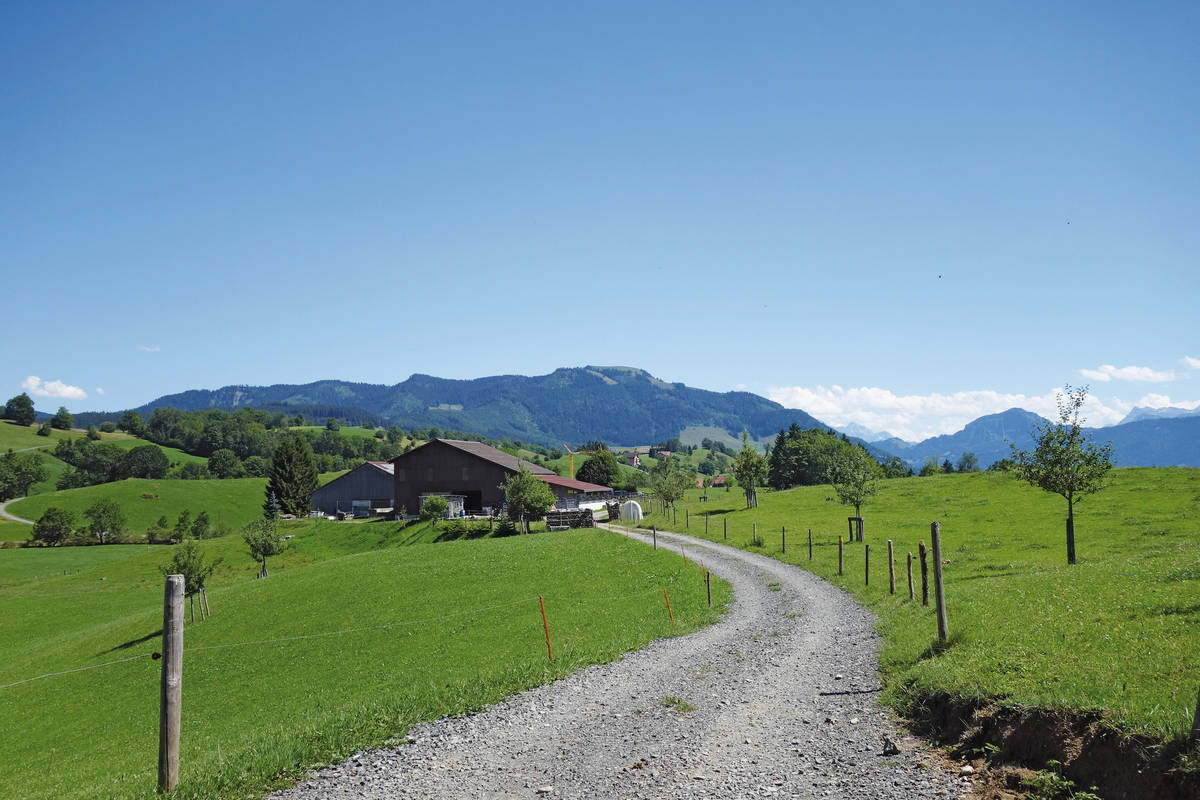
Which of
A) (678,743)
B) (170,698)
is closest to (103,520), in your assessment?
(170,698)

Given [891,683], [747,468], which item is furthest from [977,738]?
[747,468]

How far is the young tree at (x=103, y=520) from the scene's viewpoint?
11888cm

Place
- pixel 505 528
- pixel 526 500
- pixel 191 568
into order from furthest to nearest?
1. pixel 505 528
2. pixel 526 500
3. pixel 191 568

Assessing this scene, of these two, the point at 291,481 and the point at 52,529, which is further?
the point at 291,481

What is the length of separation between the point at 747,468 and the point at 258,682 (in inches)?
2813

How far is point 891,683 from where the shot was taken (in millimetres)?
14961

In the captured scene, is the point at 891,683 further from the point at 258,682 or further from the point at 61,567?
the point at 61,567

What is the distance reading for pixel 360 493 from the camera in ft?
383

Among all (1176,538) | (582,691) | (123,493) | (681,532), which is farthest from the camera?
(123,493)

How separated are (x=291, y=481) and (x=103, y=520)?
3167 centimetres

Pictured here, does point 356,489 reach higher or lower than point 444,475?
lower

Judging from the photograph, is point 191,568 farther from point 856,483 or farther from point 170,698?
point 856,483

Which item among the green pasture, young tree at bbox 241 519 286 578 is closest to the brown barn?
young tree at bbox 241 519 286 578

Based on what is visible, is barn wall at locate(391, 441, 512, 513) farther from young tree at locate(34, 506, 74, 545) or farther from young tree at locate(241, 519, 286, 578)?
young tree at locate(34, 506, 74, 545)
